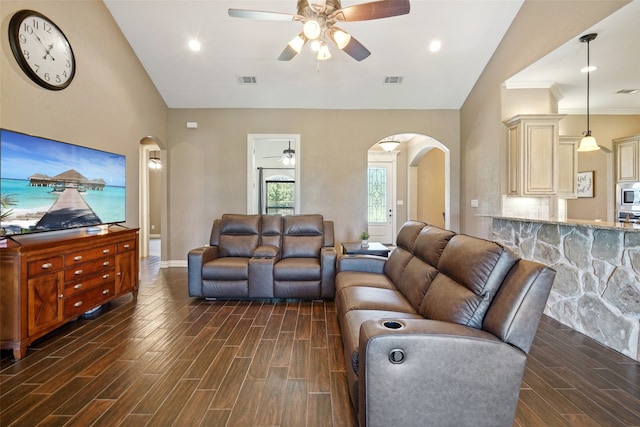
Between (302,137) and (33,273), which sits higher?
(302,137)

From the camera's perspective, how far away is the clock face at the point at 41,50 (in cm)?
268

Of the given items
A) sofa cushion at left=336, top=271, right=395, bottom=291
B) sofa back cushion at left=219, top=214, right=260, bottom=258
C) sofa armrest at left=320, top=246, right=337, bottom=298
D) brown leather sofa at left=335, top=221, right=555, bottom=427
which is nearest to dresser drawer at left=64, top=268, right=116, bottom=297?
sofa back cushion at left=219, top=214, right=260, bottom=258

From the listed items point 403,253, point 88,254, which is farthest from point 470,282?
point 88,254

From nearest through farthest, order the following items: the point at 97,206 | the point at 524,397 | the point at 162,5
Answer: the point at 524,397 → the point at 97,206 → the point at 162,5

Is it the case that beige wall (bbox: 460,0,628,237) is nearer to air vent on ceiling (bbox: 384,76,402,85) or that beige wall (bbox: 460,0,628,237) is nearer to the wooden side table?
air vent on ceiling (bbox: 384,76,402,85)

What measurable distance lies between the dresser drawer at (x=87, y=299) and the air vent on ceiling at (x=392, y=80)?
16.0ft

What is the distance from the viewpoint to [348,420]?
1657 mm

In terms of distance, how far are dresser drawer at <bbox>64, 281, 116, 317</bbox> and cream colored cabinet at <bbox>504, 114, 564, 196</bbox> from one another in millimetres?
5355

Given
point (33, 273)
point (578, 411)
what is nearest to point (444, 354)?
point (578, 411)

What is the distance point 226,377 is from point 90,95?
12.5 feet

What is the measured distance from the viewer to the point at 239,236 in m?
4.17

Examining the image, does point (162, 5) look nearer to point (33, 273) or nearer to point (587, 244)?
point (33, 273)

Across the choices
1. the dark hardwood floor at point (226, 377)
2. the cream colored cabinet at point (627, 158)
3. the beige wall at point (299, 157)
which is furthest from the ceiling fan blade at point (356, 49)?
the cream colored cabinet at point (627, 158)

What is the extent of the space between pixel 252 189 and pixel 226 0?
9.70 feet
